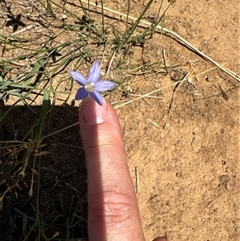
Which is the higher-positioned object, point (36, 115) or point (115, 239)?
point (36, 115)

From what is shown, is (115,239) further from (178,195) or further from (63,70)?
(63,70)

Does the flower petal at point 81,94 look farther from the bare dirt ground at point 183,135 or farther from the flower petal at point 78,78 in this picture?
the bare dirt ground at point 183,135

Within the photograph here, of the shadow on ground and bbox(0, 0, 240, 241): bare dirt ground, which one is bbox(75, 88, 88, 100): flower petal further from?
bbox(0, 0, 240, 241): bare dirt ground

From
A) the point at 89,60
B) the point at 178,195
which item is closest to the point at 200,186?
the point at 178,195

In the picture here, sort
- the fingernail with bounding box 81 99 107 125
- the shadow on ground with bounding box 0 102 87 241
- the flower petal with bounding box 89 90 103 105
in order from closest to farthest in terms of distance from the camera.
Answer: the flower petal with bounding box 89 90 103 105, the fingernail with bounding box 81 99 107 125, the shadow on ground with bounding box 0 102 87 241

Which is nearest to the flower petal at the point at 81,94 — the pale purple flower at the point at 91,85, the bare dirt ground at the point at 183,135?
the pale purple flower at the point at 91,85

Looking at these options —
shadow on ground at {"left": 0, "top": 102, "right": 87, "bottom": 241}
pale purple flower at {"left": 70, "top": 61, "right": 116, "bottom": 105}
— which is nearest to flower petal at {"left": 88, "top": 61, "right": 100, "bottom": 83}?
pale purple flower at {"left": 70, "top": 61, "right": 116, "bottom": 105}
